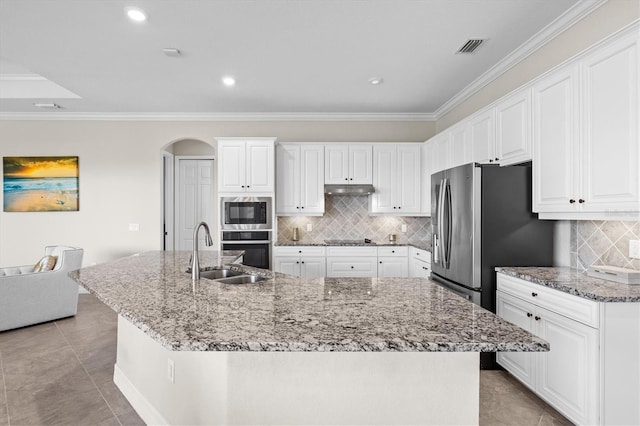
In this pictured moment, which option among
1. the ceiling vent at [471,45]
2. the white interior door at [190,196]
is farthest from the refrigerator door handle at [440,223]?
the white interior door at [190,196]

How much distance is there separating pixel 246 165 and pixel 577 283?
3.97 metres

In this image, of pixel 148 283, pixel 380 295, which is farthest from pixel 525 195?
pixel 148 283

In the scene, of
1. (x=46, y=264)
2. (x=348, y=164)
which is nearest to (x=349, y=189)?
(x=348, y=164)

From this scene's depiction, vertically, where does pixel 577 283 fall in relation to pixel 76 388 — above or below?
above

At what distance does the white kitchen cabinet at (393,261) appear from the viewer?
4918 millimetres

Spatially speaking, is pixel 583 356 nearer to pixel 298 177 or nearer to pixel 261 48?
pixel 261 48

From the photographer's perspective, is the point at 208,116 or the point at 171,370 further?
the point at 208,116

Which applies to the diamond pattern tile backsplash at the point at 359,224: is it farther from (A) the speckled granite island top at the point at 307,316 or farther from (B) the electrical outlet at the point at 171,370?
(B) the electrical outlet at the point at 171,370

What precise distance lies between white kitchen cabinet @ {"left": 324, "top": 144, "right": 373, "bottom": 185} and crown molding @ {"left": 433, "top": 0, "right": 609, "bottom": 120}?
4.58ft

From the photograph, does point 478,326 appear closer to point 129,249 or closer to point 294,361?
point 294,361

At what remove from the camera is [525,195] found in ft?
9.37

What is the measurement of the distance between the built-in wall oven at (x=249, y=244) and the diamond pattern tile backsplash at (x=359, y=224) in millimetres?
911

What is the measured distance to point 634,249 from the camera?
226 cm

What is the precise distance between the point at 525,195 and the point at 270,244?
10.5 feet
